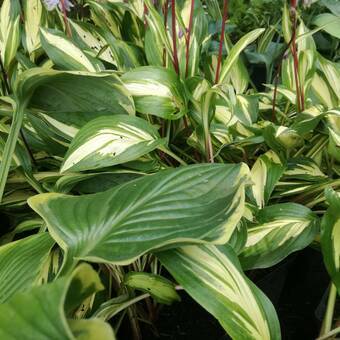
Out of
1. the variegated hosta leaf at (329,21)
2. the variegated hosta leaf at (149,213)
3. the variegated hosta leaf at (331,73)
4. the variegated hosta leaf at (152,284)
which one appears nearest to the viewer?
the variegated hosta leaf at (149,213)

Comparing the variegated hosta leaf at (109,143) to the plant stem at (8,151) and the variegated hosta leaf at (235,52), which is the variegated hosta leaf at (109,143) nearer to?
the plant stem at (8,151)

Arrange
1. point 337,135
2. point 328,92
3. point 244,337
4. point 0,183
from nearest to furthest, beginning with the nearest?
point 244,337
point 0,183
point 337,135
point 328,92

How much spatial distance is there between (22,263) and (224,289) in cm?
24

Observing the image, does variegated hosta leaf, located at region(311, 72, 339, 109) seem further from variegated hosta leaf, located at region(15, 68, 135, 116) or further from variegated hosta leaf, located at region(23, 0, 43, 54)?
variegated hosta leaf, located at region(23, 0, 43, 54)

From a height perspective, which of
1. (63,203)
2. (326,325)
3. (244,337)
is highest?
(63,203)

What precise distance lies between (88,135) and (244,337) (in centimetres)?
34

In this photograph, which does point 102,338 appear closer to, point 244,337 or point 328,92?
point 244,337

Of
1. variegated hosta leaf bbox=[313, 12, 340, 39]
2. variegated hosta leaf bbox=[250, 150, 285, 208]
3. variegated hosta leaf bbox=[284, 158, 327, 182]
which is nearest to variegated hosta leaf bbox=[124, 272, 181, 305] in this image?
variegated hosta leaf bbox=[250, 150, 285, 208]

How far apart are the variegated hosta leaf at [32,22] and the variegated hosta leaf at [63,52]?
238mm

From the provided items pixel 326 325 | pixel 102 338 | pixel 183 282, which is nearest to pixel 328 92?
pixel 326 325

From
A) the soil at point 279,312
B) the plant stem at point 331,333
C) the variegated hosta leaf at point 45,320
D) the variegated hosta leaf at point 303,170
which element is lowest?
the soil at point 279,312

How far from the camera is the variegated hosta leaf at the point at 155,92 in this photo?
0.76 meters

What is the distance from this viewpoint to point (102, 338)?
11.5 inches

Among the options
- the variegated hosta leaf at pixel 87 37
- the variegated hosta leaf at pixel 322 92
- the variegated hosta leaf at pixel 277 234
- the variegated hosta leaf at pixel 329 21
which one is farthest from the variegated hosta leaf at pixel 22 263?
the variegated hosta leaf at pixel 329 21
